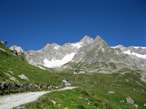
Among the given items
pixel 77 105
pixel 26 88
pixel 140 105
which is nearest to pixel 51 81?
pixel 26 88

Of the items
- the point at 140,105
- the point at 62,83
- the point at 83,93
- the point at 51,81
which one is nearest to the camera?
the point at 83,93

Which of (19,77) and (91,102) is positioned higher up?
(19,77)

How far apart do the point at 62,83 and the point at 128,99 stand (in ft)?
86.8

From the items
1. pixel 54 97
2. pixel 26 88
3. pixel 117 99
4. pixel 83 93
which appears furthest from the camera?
pixel 117 99

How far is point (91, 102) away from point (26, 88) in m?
14.8

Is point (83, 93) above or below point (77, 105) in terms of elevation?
above

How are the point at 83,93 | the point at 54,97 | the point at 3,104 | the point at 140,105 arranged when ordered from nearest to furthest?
the point at 3,104, the point at 54,97, the point at 83,93, the point at 140,105

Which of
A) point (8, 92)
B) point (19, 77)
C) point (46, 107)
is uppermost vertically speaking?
point (19, 77)

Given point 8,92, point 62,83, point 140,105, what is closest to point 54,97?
point 8,92

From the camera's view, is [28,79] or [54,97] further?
[28,79]

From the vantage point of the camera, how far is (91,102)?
62.9 m

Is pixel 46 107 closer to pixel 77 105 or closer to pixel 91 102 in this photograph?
pixel 77 105

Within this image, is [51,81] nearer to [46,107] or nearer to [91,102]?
[91,102]

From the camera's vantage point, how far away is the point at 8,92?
52.7 m
